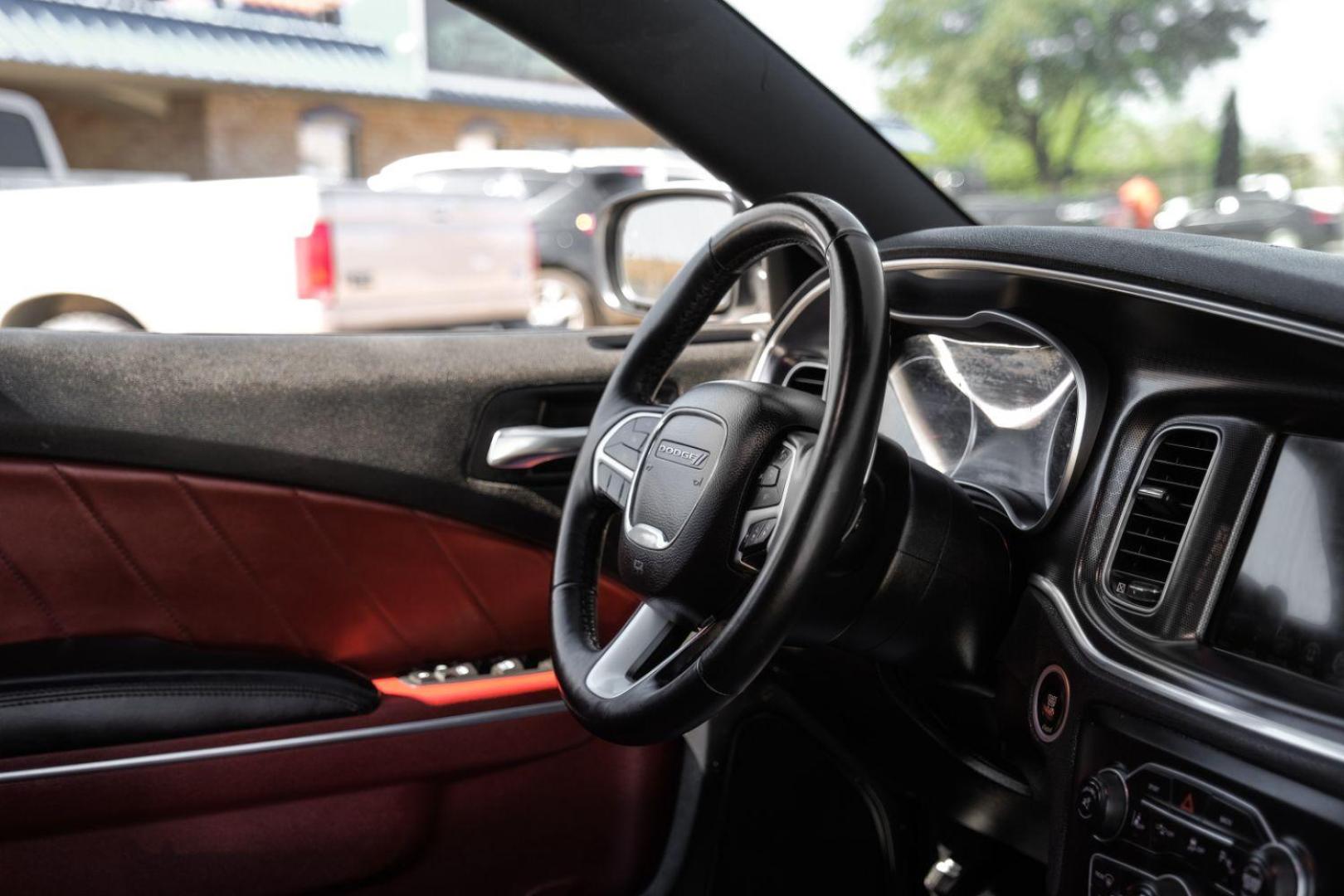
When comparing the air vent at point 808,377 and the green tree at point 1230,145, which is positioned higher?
the green tree at point 1230,145

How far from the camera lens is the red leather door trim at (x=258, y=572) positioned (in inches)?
66.5

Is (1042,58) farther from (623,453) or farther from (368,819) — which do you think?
→ (368,819)

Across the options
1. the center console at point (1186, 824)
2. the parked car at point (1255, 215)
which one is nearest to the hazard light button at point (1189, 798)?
the center console at point (1186, 824)

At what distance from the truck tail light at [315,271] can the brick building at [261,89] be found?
2.10 meters

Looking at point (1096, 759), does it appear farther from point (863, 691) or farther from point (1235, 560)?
point (863, 691)

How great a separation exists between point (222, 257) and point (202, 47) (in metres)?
6.55

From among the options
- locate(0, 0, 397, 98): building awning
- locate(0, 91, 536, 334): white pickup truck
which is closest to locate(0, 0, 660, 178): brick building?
locate(0, 0, 397, 98): building awning

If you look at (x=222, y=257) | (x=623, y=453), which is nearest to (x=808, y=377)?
(x=623, y=453)

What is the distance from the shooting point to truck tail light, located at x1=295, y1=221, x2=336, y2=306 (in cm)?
276

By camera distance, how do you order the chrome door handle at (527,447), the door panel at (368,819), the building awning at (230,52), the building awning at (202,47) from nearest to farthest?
1. the door panel at (368,819)
2. the chrome door handle at (527,447)
3. the building awning at (202,47)
4. the building awning at (230,52)

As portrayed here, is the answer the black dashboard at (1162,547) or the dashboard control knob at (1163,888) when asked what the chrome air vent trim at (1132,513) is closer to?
the black dashboard at (1162,547)

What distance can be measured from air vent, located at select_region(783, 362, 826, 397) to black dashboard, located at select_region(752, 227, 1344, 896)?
0.68 ft

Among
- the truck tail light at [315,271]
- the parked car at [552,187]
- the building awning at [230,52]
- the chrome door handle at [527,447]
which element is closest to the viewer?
the chrome door handle at [527,447]

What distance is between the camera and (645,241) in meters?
2.35
